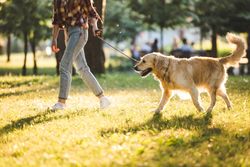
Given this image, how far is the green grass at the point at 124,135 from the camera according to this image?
5805 millimetres

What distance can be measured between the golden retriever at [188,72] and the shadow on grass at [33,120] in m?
1.32

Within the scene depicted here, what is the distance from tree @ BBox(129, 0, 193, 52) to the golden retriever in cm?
2085

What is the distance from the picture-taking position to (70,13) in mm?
9258

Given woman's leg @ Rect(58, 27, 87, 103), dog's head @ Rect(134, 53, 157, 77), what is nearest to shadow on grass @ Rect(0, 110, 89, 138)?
woman's leg @ Rect(58, 27, 87, 103)

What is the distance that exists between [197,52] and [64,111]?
61.8ft

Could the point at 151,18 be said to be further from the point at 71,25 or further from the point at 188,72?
the point at 188,72

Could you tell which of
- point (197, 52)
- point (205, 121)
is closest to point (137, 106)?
point (205, 121)

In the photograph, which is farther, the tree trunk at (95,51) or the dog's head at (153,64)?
the tree trunk at (95,51)

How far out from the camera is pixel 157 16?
30.8 metres

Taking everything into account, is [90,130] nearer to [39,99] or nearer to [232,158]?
[232,158]

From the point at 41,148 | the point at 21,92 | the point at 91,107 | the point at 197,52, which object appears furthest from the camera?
the point at 197,52

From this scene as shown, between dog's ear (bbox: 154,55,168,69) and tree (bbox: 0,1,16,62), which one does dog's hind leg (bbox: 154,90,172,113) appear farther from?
tree (bbox: 0,1,16,62)

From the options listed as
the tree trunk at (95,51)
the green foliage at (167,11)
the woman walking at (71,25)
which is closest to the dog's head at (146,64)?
the woman walking at (71,25)

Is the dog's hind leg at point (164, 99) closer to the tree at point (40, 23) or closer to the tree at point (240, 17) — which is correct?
the tree at point (40, 23)
